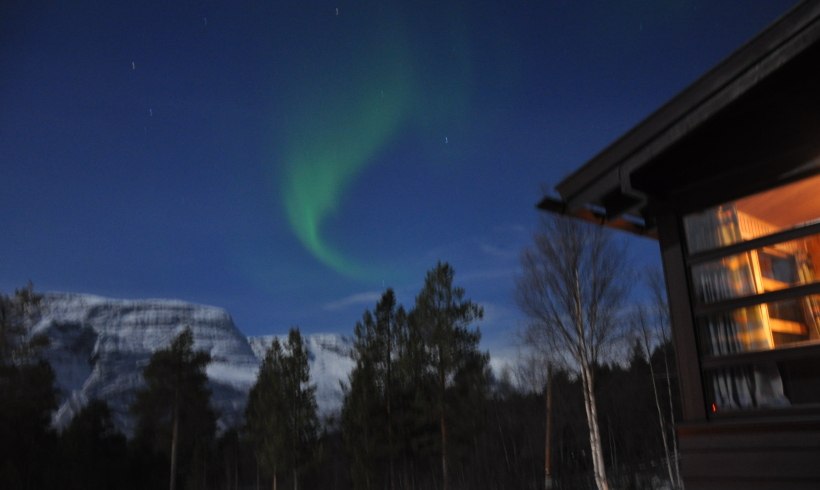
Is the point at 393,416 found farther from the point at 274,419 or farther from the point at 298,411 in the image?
the point at 274,419

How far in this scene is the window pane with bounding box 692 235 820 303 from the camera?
3.77 meters

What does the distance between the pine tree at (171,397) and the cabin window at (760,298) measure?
33689 millimetres

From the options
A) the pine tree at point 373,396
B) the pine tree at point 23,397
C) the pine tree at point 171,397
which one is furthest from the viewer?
the pine tree at point 171,397

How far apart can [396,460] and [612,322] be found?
40.6 feet

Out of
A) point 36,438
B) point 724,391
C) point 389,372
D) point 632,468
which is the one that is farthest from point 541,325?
point 36,438

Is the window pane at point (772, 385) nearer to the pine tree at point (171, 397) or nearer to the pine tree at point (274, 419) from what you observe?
the pine tree at point (274, 419)

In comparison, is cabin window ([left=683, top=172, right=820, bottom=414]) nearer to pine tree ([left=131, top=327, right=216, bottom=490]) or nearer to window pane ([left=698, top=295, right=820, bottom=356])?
window pane ([left=698, top=295, right=820, bottom=356])

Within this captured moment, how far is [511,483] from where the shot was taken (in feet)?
90.3

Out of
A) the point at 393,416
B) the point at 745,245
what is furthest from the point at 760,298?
the point at 393,416

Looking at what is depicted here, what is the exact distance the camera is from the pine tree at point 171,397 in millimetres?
33625

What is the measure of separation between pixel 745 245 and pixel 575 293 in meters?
12.9

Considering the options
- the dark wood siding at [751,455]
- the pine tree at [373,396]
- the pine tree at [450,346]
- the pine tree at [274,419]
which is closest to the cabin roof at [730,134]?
the dark wood siding at [751,455]

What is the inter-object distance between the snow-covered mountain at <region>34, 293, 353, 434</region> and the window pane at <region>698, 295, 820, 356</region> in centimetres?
7350

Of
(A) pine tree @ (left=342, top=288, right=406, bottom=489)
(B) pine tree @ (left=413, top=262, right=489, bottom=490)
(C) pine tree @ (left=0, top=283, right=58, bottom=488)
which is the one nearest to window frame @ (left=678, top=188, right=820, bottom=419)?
(B) pine tree @ (left=413, top=262, right=489, bottom=490)
